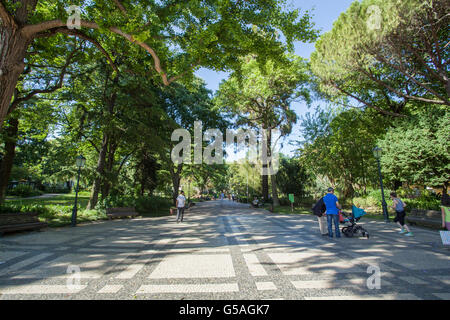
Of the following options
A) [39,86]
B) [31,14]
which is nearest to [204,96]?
[39,86]

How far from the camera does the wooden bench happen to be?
1353 centimetres

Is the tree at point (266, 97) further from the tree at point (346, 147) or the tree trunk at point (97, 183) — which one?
the tree trunk at point (97, 183)

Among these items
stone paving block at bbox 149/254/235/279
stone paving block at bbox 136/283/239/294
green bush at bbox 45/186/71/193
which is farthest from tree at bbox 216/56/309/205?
green bush at bbox 45/186/71/193

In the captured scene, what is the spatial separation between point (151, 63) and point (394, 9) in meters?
14.8

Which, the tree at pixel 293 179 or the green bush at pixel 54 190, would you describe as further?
the green bush at pixel 54 190

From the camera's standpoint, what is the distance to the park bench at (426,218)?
8811 mm

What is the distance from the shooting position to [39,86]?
14.3 metres

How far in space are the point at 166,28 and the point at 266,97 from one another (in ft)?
55.1

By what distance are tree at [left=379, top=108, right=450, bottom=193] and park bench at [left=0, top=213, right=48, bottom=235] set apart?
21.4 m

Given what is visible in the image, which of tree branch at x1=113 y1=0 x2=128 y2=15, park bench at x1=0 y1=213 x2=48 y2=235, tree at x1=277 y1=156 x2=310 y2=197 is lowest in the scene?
park bench at x1=0 y1=213 x2=48 y2=235

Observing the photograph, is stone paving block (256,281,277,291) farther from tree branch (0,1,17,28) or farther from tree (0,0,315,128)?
tree branch (0,1,17,28)

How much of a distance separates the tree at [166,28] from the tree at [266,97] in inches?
534

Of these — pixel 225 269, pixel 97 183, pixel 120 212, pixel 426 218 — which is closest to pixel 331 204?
pixel 225 269

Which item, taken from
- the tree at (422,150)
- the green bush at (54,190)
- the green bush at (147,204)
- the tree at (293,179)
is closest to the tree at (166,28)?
the tree at (422,150)
